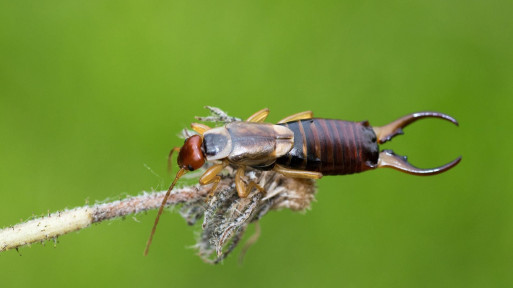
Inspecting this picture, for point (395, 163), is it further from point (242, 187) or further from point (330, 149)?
point (242, 187)

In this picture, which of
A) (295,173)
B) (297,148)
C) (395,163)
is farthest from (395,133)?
(295,173)

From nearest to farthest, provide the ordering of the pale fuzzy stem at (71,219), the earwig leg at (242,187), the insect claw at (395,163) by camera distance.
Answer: the pale fuzzy stem at (71,219) < the earwig leg at (242,187) < the insect claw at (395,163)

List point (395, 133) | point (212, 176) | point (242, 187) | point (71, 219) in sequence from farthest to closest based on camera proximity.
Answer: point (395, 133) < point (212, 176) < point (242, 187) < point (71, 219)

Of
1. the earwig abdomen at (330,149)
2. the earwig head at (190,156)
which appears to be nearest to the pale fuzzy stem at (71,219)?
the earwig head at (190,156)

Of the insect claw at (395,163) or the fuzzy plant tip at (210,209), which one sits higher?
the insect claw at (395,163)

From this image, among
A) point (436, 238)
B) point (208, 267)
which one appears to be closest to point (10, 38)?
point (208, 267)

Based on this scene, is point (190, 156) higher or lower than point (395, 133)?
lower

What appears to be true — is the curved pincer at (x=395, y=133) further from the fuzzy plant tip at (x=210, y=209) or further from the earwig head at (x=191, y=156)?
the earwig head at (x=191, y=156)
